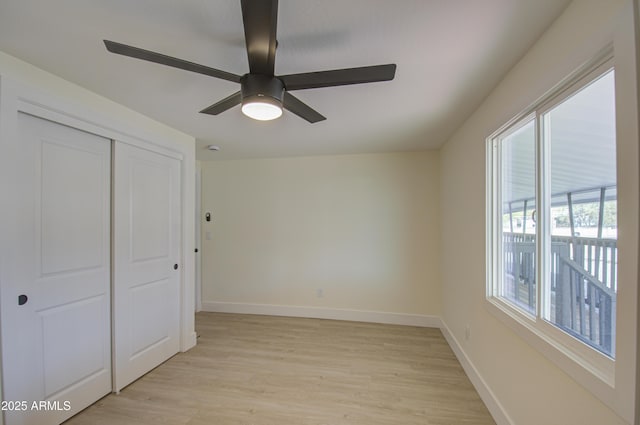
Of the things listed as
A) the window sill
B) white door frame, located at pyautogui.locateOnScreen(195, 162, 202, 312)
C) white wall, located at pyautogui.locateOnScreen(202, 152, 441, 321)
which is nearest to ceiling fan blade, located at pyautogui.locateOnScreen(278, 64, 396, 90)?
the window sill

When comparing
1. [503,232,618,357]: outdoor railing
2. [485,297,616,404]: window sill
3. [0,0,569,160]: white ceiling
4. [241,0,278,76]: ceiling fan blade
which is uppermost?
[0,0,569,160]: white ceiling

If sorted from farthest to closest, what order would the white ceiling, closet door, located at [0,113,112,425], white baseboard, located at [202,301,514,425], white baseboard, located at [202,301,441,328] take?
white baseboard, located at [202,301,441,328] → white baseboard, located at [202,301,514,425] → closet door, located at [0,113,112,425] → the white ceiling

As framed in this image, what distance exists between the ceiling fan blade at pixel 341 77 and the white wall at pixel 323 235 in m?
2.58

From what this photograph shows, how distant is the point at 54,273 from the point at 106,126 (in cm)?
112

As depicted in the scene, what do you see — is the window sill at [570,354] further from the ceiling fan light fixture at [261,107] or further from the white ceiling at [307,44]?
the ceiling fan light fixture at [261,107]

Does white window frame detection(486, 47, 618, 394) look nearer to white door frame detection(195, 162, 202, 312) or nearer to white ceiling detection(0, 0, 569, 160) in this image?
white ceiling detection(0, 0, 569, 160)

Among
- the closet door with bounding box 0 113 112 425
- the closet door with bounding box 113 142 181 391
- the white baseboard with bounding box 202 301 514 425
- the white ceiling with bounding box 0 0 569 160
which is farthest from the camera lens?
the white baseboard with bounding box 202 301 514 425

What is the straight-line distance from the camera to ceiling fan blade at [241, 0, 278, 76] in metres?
0.93

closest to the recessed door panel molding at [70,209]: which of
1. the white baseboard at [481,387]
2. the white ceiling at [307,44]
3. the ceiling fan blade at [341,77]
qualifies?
the white ceiling at [307,44]

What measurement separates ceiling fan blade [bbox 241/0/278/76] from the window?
132 centimetres

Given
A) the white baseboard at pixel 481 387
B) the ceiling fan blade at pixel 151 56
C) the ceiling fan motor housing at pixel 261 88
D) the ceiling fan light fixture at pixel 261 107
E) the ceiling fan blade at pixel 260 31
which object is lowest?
the white baseboard at pixel 481 387

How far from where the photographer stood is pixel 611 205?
104 cm

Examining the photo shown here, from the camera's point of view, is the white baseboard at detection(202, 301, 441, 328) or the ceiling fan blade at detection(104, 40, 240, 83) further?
the white baseboard at detection(202, 301, 441, 328)

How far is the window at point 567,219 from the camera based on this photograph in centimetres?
107
